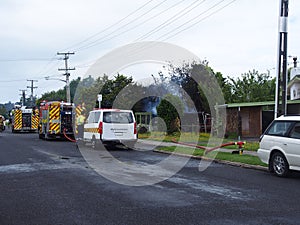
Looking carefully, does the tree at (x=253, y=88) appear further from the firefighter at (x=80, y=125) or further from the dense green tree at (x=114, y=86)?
the firefighter at (x=80, y=125)

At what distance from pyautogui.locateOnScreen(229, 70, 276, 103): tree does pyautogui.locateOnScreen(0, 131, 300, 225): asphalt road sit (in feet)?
131

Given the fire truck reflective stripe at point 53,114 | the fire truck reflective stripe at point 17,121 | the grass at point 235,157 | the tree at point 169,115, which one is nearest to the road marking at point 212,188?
the grass at point 235,157

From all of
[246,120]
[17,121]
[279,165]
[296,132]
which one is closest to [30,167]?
[279,165]

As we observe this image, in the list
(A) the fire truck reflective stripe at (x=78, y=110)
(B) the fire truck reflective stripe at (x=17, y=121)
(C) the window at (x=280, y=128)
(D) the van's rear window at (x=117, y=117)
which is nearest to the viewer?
(C) the window at (x=280, y=128)

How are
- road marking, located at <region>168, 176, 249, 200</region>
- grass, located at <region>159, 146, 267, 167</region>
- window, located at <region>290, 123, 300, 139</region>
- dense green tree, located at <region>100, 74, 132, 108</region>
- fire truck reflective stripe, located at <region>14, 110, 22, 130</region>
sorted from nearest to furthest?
road marking, located at <region>168, 176, 249, 200</region> < window, located at <region>290, 123, 300, 139</region> < grass, located at <region>159, 146, 267, 167</region> < fire truck reflective stripe, located at <region>14, 110, 22, 130</region> < dense green tree, located at <region>100, 74, 132, 108</region>

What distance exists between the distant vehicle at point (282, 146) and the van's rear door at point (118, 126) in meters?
8.55

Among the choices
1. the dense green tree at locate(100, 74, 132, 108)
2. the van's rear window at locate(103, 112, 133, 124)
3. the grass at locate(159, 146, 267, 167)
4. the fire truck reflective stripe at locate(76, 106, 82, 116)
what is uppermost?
the dense green tree at locate(100, 74, 132, 108)

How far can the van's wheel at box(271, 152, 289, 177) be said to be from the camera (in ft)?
37.1

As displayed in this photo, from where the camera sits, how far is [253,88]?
172 ft

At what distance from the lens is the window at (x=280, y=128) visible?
11.6 m

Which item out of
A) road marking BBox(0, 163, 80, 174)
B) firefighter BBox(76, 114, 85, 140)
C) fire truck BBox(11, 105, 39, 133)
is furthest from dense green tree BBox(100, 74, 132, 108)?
road marking BBox(0, 163, 80, 174)

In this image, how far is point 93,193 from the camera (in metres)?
8.73

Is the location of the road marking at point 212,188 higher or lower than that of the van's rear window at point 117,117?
lower

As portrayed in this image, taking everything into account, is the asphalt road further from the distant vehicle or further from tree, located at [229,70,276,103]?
Answer: tree, located at [229,70,276,103]
